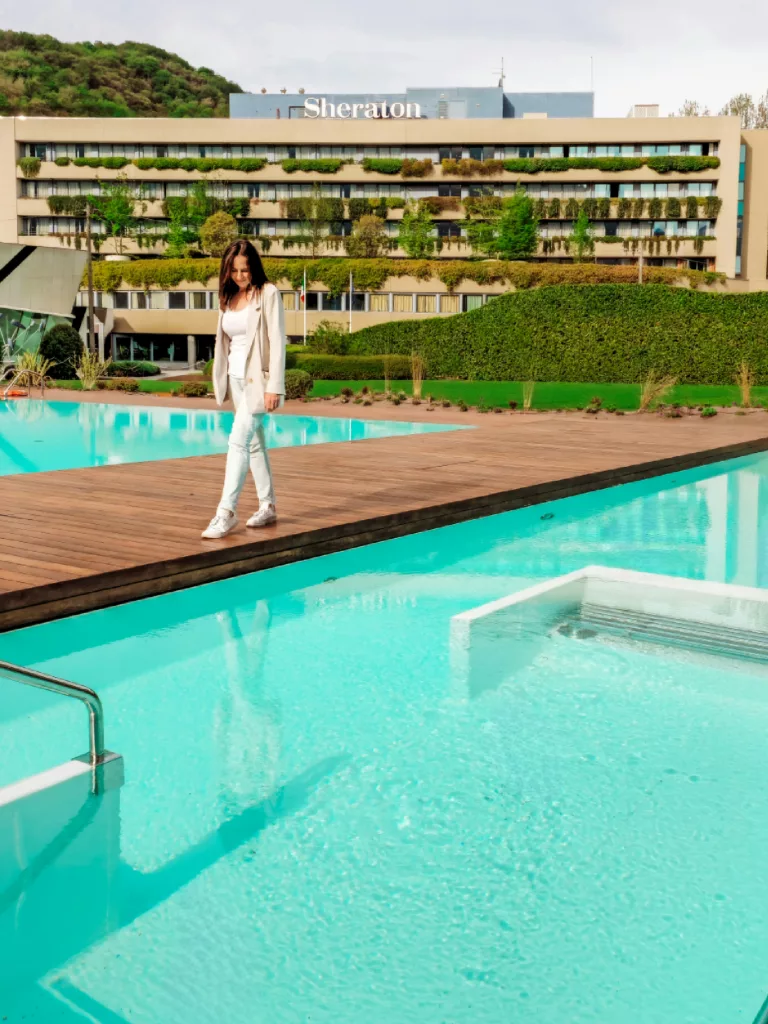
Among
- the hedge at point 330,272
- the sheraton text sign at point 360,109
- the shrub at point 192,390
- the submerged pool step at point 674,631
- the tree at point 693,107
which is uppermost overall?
the tree at point 693,107

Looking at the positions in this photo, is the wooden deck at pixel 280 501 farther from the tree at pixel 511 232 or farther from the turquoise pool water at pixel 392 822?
the tree at pixel 511 232

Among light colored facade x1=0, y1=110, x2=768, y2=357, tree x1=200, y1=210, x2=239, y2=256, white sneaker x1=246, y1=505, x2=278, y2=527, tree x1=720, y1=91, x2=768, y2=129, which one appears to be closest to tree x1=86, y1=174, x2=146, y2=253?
light colored facade x1=0, y1=110, x2=768, y2=357

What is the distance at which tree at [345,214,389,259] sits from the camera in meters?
60.8

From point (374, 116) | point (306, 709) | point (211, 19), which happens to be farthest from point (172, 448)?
point (211, 19)

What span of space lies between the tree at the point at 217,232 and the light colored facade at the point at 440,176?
2.37m

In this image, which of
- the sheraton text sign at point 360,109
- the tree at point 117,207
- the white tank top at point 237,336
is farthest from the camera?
the sheraton text sign at point 360,109

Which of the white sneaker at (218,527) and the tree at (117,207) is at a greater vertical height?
the tree at (117,207)

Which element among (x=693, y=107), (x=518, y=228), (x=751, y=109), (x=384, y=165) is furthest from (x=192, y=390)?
(x=693, y=107)

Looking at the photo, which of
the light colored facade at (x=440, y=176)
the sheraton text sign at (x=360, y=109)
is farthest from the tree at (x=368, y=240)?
the sheraton text sign at (x=360, y=109)

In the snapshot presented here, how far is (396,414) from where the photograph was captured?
2152 cm

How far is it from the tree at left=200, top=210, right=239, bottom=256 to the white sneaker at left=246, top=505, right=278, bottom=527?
56.0 metres

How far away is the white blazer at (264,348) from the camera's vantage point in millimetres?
6535

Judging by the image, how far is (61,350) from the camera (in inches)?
1253

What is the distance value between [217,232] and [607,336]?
35190 mm
